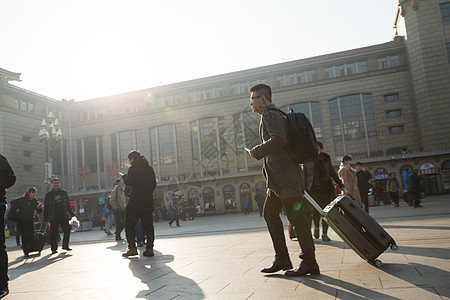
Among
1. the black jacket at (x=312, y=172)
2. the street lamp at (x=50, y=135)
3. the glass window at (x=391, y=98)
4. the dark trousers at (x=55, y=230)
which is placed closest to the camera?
the black jacket at (x=312, y=172)

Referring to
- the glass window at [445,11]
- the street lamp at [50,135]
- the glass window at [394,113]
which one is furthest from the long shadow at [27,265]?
the glass window at [445,11]

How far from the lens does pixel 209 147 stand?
43062 mm

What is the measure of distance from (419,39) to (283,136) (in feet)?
129

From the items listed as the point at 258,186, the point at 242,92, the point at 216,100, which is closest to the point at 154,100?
the point at 216,100

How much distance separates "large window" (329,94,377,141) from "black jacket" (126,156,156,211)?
35639 mm

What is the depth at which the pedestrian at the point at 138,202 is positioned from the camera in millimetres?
6387

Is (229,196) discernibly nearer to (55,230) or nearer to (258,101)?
(55,230)

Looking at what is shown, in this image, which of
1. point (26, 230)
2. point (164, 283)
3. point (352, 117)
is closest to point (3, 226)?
point (164, 283)

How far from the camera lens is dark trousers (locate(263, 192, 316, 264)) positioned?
3.43 meters

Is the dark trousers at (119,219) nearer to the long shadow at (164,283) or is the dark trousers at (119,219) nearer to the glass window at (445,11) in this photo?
the long shadow at (164,283)

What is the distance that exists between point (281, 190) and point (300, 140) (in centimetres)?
51

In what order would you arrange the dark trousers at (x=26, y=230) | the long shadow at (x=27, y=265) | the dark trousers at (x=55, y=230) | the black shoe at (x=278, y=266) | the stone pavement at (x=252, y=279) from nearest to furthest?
the stone pavement at (x=252, y=279) → the black shoe at (x=278, y=266) → the long shadow at (x=27, y=265) → the dark trousers at (x=55, y=230) → the dark trousers at (x=26, y=230)

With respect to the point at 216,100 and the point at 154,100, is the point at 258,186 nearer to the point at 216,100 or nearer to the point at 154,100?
the point at 216,100

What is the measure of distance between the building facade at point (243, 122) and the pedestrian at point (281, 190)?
1305 inches
